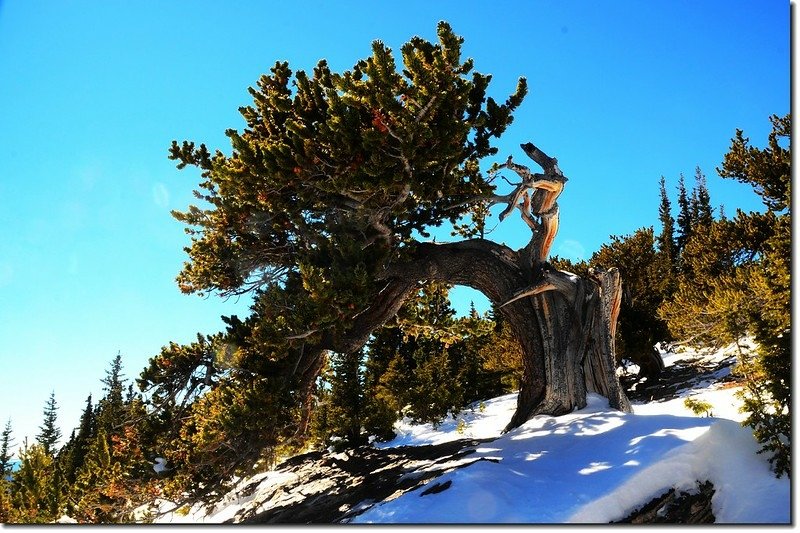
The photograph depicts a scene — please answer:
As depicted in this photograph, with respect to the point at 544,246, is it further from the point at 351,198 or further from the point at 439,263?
the point at 351,198

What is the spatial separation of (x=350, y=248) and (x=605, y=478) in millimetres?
4402

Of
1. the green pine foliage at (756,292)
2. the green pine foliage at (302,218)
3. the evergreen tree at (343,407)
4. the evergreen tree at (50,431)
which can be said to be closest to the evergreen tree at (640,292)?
the green pine foliage at (756,292)

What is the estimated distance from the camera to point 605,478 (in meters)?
5.25

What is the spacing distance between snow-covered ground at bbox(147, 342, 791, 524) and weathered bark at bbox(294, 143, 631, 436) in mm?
1949

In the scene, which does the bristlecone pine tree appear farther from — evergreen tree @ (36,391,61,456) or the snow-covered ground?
evergreen tree @ (36,391,61,456)

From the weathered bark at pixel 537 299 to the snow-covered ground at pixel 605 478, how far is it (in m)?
1.95

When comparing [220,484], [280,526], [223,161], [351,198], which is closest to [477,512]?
[280,526]

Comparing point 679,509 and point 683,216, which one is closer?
point 679,509

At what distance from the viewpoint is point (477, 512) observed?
487 cm

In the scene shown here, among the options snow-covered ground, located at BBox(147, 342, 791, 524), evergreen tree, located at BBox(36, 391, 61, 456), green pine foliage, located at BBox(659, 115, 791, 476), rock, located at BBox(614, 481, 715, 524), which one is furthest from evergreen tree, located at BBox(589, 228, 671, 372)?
evergreen tree, located at BBox(36, 391, 61, 456)

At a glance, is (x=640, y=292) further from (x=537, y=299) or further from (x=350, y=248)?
(x=350, y=248)

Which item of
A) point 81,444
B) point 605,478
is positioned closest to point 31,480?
point 81,444

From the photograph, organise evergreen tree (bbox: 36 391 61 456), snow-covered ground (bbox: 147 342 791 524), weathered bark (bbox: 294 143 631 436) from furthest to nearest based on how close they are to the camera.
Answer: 1. evergreen tree (bbox: 36 391 61 456)
2. weathered bark (bbox: 294 143 631 436)
3. snow-covered ground (bbox: 147 342 791 524)

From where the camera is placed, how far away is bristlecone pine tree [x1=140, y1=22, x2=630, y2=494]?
6.98 m
